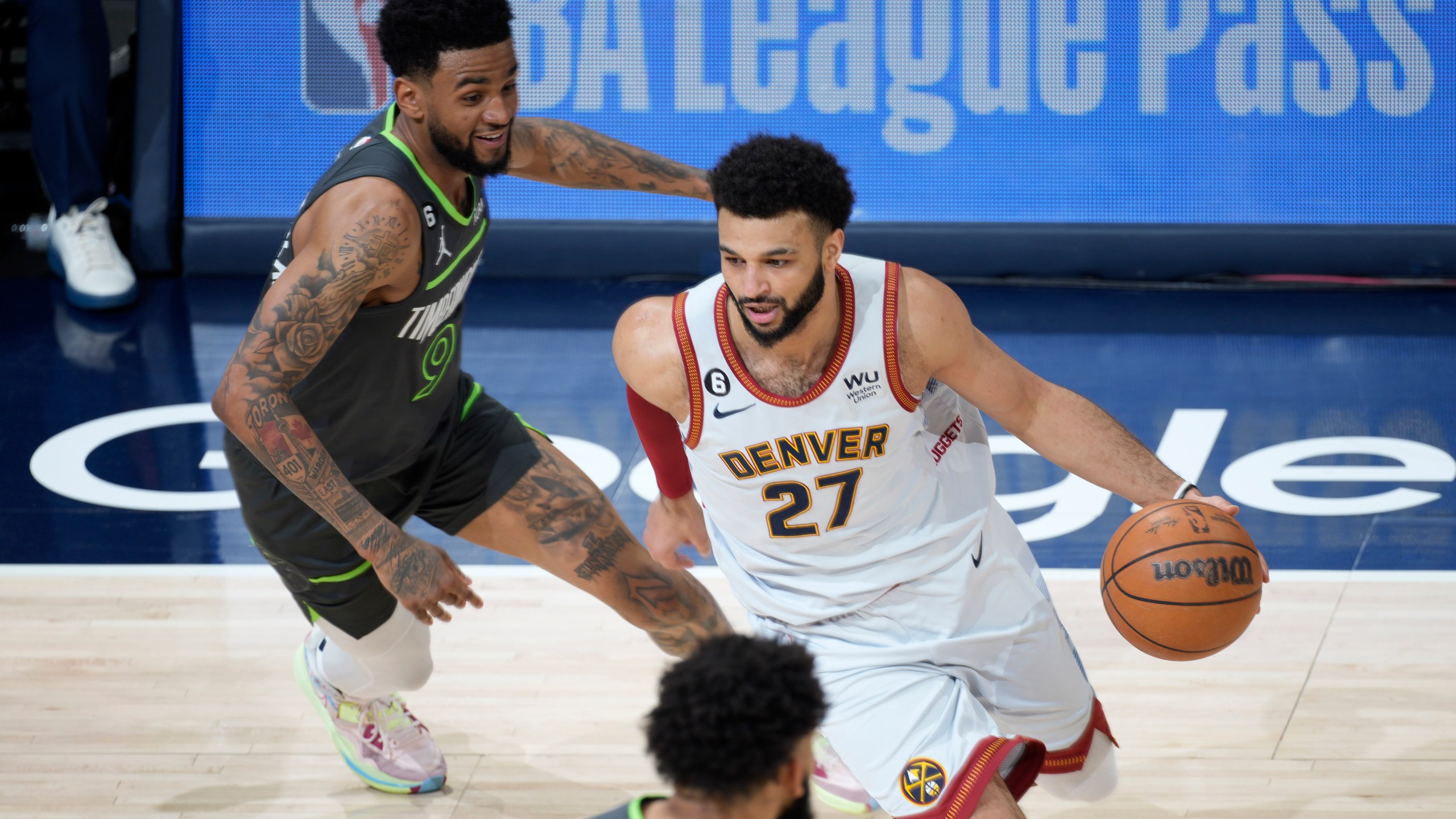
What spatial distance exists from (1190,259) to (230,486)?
489 centimetres

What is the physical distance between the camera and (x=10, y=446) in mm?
6062

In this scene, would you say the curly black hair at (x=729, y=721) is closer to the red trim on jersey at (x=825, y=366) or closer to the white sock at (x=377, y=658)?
the red trim on jersey at (x=825, y=366)

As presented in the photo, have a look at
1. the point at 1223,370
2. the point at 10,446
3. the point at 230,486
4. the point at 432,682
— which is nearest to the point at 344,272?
the point at 432,682

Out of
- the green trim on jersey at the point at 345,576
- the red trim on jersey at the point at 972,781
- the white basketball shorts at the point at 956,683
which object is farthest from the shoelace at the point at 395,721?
the red trim on jersey at the point at 972,781

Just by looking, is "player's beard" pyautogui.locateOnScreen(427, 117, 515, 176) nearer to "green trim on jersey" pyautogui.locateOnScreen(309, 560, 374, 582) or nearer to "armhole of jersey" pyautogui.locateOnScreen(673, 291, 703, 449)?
"armhole of jersey" pyautogui.locateOnScreen(673, 291, 703, 449)

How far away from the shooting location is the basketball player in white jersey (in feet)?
9.38

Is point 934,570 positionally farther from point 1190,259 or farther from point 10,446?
point 1190,259

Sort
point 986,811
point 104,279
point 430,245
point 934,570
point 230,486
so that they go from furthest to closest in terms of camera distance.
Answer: point 104,279 < point 230,486 < point 430,245 < point 934,570 < point 986,811

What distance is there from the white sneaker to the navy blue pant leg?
0.41 ft

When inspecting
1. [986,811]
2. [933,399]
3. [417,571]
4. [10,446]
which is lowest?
[10,446]

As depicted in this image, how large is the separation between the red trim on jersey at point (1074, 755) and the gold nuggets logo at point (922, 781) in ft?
1.61

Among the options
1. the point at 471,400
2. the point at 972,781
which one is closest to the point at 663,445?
the point at 471,400

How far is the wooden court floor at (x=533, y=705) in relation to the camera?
3803 mm

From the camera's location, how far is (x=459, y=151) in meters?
3.42
